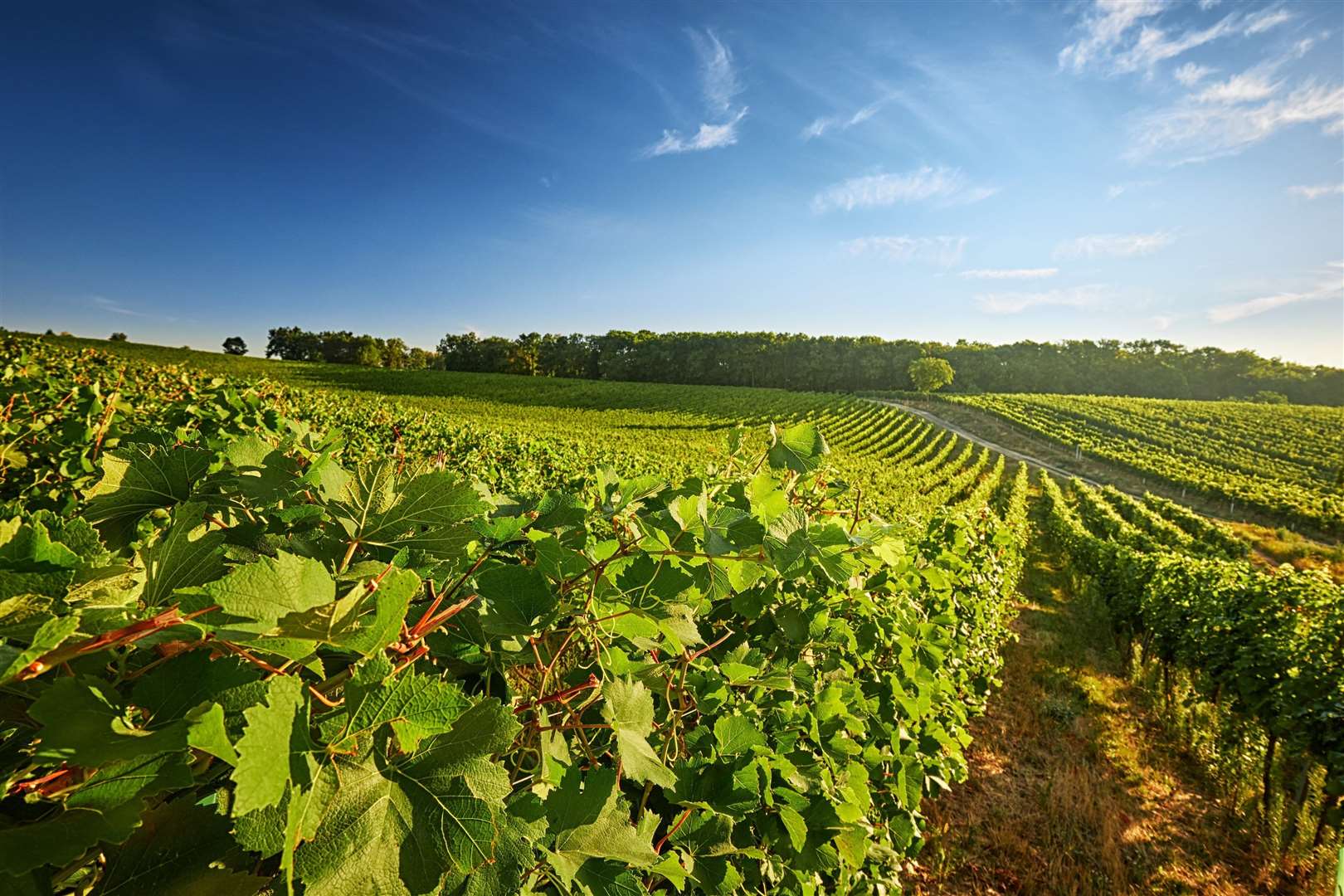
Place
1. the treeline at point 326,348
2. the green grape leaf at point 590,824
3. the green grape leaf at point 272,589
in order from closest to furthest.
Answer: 1. the green grape leaf at point 272,589
2. the green grape leaf at point 590,824
3. the treeline at point 326,348

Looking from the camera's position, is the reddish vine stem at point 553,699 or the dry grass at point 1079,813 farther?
the dry grass at point 1079,813

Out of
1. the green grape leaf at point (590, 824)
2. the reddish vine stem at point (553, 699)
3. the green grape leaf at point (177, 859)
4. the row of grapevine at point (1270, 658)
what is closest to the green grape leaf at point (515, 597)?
the reddish vine stem at point (553, 699)

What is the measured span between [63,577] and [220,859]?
373mm

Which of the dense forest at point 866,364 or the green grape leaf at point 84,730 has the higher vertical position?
the dense forest at point 866,364

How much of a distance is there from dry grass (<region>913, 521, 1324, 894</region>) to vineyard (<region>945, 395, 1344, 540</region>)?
42.2 metres

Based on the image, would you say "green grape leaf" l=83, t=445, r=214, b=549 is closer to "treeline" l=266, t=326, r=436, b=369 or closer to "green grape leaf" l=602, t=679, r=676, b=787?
"green grape leaf" l=602, t=679, r=676, b=787

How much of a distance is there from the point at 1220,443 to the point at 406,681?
252 ft

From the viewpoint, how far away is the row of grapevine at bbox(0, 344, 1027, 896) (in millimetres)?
476

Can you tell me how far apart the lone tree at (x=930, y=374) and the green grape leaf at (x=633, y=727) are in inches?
3755

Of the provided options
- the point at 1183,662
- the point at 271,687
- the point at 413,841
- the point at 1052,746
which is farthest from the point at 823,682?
the point at 1183,662

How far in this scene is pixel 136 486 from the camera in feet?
2.81

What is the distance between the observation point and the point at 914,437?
52.5 meters

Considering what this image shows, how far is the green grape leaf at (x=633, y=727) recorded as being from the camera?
95 centimetres

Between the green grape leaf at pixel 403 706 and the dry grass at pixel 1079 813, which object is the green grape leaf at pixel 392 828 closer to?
the green grape leaf at pixel 403 706
